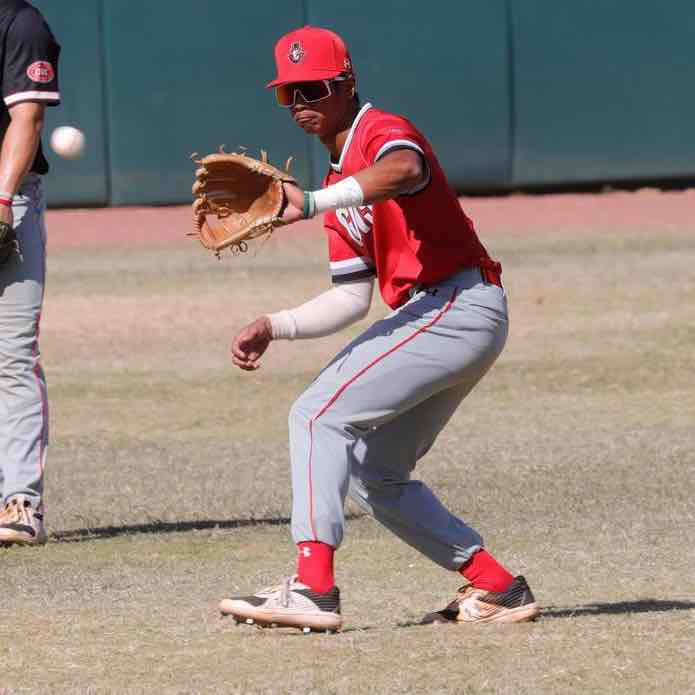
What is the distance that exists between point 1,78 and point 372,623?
8.50 ft

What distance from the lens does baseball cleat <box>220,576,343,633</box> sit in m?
4.88

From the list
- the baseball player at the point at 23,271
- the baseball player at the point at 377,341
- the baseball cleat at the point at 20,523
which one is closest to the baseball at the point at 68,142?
the baseball player at the point at 23,271

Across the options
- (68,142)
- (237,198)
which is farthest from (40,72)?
(237,198)

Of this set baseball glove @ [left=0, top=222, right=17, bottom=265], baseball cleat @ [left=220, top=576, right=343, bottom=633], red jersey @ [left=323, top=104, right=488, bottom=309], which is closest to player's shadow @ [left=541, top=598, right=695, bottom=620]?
baseball cleat @ [left=220, top=576, right=343, bottom=633]

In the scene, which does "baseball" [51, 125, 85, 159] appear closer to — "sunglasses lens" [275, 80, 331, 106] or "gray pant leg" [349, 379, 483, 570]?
"sunglasses lens" [275, 80, 331, 106]

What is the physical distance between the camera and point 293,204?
15.8 ft

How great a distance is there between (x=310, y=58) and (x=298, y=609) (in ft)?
4.94

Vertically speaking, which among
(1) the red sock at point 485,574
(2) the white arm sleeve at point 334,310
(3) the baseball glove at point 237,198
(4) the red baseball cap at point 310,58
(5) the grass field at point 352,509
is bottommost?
(5) the grass field at point 352,509

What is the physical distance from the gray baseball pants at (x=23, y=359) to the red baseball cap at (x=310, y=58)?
6.31ft

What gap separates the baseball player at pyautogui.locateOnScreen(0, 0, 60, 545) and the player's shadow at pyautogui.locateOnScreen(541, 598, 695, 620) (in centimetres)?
215

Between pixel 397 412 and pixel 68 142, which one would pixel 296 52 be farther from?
pixel 68 142

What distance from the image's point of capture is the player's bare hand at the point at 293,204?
4.78 m

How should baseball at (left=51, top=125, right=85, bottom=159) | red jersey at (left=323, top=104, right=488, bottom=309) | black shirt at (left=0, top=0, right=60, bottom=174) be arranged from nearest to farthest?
1. red jersey at (left=323, top=104, right=488, bottom=309)
2. black shirt at (left=0, top=0, right=60, bottom=174)
3. baseball at (left=51, top=125, right=85, bottom=159)

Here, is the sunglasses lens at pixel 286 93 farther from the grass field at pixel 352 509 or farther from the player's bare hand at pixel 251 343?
the grass field at pixel 352 509
